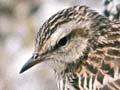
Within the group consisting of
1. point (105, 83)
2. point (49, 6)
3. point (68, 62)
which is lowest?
point (105, 83)

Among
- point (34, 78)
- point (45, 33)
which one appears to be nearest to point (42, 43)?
point (45, 33)

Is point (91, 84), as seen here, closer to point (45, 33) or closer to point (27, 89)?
point (45, 33)

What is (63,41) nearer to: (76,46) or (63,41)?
(63,41)

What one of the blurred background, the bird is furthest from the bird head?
the blurred background

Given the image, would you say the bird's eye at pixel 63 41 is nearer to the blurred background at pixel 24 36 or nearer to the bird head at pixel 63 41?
the bird head at pixel 63 41

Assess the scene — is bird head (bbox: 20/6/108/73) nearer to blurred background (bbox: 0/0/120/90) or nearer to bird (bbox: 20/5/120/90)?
bird (bbox: 20/5/120/90)
